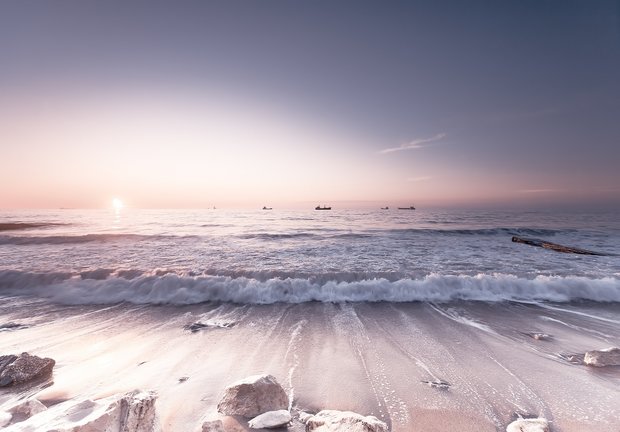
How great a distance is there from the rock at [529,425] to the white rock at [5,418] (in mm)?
4887

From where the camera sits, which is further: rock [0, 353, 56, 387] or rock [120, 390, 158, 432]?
rock [0, 353, 56, 387]

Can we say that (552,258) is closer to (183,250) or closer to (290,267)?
(290,267)

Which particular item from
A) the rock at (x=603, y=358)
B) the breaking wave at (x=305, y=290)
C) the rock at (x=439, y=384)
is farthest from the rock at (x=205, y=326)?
the rock at (x=603, y=358)

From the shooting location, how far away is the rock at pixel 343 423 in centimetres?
223

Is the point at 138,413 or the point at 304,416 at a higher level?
the point at 138,413

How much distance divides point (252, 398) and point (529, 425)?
2.78 m

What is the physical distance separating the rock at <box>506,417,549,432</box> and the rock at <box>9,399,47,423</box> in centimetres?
477

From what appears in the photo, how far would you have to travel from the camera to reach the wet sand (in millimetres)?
3092

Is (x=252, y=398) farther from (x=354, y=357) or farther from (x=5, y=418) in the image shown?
(x=5, y=418)

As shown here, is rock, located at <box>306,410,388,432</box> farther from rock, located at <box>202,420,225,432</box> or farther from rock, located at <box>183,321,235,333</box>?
rock, located at <box>183,321,235,333</box>

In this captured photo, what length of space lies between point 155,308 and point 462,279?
8.96 m

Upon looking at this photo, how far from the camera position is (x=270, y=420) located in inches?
104

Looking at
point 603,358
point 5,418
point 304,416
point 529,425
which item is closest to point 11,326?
point 5,418

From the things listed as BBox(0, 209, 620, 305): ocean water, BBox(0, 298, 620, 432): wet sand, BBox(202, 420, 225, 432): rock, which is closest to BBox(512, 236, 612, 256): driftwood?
BBox(0, 209, 620, 305): ocean water
